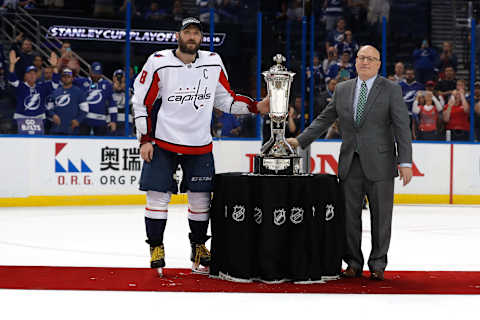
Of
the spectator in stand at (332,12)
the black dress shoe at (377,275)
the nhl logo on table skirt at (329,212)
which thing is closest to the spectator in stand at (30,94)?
the spectator in stand at (332,12)

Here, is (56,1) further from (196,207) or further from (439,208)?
(196,207)

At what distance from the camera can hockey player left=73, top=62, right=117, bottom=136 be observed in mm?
10352

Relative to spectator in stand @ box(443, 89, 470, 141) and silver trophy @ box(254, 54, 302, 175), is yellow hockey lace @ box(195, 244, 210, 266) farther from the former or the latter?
spectator in stand @ box(443, 89, 470, 141)

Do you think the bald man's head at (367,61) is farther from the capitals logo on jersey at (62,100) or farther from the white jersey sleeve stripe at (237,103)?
the capitals logo on jersey at (62,100)

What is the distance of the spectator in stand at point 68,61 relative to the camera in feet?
34.6

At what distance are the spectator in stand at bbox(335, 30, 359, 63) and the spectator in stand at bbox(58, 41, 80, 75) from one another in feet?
12.3

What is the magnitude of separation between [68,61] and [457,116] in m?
5.46

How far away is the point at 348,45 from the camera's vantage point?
38.4 feet

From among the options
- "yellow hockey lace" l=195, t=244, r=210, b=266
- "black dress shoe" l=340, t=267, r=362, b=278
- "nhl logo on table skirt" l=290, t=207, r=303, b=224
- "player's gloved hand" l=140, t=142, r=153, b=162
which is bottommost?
"black dress shoe" l=340, t=267, r=362, b=278

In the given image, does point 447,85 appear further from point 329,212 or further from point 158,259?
point 158,259

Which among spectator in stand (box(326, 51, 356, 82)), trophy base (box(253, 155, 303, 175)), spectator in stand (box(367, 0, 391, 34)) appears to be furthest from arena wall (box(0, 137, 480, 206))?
trophy base (box(253, 155, 303, 175))

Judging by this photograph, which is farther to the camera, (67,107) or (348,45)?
(348,45)

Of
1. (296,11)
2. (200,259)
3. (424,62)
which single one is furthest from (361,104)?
(296,11)

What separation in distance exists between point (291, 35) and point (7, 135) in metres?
4.39
